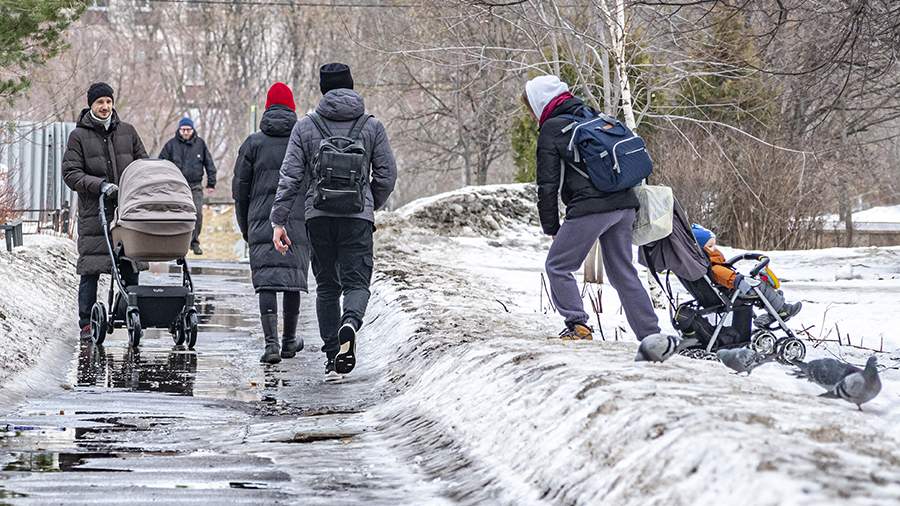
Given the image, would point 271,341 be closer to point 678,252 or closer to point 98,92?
point 98,92

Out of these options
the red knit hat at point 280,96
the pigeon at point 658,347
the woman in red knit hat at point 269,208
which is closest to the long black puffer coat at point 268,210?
the woman in red knit hat at point 269,208

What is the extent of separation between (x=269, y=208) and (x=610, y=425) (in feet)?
17.2

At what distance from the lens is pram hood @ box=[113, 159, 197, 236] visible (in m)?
10.4

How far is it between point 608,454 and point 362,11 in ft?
137

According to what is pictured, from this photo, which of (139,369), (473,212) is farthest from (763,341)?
(473,212)

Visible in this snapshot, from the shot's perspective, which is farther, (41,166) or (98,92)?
(41,166)

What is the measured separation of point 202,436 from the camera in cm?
696

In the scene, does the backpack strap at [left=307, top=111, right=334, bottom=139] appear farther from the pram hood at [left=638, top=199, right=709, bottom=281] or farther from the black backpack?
the pram hood at [left=638, top=199, right=709, bottom=281]

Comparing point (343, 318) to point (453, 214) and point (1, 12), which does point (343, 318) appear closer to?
point (1, 12)

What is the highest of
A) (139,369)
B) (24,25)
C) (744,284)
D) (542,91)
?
(24,25)

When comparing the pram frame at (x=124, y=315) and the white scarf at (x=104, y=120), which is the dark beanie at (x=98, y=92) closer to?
the white scarf at (x=104, y=120)

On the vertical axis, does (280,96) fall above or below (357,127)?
above

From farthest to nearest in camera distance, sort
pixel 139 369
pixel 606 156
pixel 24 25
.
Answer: pixel 24 25 < pixel 139 369 < pixel 606 156

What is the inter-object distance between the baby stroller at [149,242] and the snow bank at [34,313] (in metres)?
0.54
